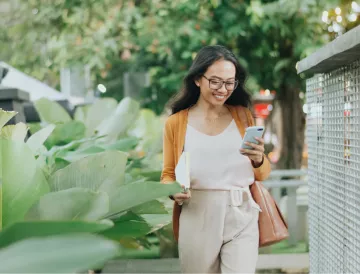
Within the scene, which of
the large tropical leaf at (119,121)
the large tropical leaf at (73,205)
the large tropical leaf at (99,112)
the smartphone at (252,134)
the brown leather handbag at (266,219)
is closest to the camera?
the large tropical leaf at (73,205)

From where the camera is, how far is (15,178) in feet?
5.10

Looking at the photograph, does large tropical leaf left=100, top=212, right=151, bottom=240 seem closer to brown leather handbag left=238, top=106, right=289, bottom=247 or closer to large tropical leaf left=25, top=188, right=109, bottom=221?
large tropical leaf left=25, top=188, right=109, bottom=221

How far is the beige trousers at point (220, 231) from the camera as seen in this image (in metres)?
3.12

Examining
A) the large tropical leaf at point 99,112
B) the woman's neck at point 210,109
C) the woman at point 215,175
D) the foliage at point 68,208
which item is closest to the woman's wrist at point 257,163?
the woman at point 215,175

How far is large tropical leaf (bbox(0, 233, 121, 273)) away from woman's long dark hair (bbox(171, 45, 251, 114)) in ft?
7.39

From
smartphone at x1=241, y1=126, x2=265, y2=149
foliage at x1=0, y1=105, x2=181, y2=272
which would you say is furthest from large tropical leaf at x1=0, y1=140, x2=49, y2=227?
smartphone at x1=241, y1=126, x2=265, y2=149

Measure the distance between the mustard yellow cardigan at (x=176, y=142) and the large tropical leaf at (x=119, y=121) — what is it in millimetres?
1197

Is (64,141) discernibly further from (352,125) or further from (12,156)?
(12,156)

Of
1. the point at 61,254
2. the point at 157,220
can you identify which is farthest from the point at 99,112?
the point at 61,254

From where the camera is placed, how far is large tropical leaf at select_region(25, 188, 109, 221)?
58.2 inches

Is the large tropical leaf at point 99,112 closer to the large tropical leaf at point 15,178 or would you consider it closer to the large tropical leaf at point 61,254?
the large tropical leaf at point 15,178

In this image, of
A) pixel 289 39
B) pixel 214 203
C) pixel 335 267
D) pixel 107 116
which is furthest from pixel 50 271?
pixel 289 39

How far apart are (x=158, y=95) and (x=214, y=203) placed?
8964mm

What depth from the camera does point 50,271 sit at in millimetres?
940
